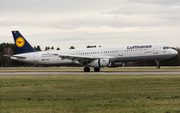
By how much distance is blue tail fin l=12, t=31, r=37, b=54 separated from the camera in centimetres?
5294

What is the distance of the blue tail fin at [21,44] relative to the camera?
174ft

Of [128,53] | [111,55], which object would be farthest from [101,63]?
[128,53]

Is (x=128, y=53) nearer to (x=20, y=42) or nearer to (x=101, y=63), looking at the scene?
(x=101, y=63)

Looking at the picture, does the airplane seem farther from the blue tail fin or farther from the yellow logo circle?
the yellow logo circle

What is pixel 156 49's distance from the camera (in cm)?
4266

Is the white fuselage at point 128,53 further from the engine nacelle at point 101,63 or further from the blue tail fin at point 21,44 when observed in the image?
the blue tail fin at point 21,44

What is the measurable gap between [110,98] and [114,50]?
30689 mm

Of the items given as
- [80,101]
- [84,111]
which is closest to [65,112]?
[84,111]

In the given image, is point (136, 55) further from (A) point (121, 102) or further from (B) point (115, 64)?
(A) point (121, 102)

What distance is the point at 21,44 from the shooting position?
53.1 meters

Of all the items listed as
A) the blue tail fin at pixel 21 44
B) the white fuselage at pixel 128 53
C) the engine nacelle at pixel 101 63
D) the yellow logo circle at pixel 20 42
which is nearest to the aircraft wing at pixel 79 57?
the white fuselage at pixel 128 53

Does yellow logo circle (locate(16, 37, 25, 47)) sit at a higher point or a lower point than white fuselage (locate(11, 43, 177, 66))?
higher

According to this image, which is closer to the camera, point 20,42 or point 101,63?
point 101,63

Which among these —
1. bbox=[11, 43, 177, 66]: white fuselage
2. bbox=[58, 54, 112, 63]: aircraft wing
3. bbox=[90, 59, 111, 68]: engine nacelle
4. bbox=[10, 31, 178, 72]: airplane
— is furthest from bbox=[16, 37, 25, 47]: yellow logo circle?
bbox=[90, 59, 111, 68]: engine nacelle
